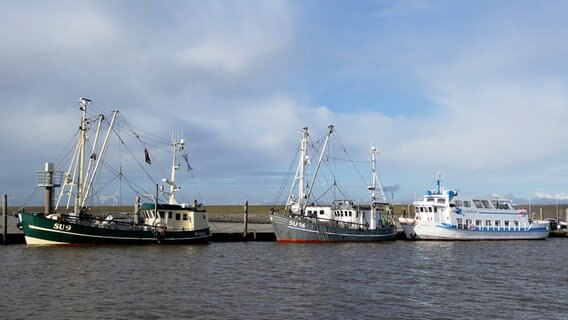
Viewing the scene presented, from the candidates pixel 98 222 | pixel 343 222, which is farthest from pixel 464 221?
pixel 98 222

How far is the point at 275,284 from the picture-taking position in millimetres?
32844

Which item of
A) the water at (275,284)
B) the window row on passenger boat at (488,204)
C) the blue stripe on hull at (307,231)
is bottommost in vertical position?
the water at (275,284)

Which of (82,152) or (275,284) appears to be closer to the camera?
(275,284)

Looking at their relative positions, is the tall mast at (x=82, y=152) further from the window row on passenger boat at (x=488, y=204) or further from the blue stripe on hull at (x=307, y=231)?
the window row on passenger boat at (x=488, y=204)

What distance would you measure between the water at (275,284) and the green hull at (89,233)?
193 cm

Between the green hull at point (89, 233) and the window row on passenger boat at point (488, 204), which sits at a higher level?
the window row on passenger boat at point (488, 204)

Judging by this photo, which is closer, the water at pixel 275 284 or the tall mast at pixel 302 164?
the water at pixel 275 284

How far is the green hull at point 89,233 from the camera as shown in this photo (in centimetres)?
5075

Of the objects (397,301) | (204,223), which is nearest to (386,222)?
(204,223)

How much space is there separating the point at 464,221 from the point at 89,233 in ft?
143

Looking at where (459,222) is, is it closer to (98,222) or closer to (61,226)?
(98,222)

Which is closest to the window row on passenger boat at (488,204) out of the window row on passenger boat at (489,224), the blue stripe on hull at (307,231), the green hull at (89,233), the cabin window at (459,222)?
the cabin window at (459,222)

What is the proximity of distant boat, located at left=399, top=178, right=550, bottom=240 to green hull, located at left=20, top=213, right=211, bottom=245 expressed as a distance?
2852 cm

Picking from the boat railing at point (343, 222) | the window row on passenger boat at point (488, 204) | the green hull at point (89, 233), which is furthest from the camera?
the window row on passenger boat at point (488, 204)
